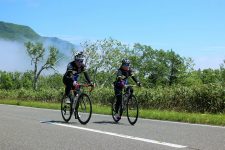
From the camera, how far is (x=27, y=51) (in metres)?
96.1

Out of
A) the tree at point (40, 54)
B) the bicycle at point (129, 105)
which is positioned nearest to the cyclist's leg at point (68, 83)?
the bicycle at point (129, 105)

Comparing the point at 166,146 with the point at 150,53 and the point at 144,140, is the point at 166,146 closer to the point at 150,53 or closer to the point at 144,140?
the point at 144,140

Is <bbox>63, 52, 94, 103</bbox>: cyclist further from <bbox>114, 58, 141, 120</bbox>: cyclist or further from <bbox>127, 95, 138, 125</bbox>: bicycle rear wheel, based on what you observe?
<bbox>127, 95, 138, 125</bbox>: bicycle rear wheel

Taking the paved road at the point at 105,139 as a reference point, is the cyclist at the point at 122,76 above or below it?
above

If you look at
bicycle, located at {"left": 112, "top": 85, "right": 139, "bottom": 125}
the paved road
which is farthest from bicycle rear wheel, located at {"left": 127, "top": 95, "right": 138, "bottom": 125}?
the paved road

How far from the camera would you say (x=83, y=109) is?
1218 centimetres

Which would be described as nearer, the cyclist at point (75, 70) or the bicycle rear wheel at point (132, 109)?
the bicycle rear wheel at point (132, 109)

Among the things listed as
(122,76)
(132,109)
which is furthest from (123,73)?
(132,109)

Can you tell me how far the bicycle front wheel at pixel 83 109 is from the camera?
12002mm

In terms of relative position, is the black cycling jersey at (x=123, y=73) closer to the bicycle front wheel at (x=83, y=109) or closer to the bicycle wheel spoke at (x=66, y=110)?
the bicycle front wheel at (x=83, y=109)

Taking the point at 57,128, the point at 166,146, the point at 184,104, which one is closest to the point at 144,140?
the point at 166,146

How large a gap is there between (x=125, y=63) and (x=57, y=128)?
309cm

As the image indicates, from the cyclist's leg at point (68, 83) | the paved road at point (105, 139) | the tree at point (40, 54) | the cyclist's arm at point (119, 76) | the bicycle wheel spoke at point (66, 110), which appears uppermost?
the tree at point (40, 54)

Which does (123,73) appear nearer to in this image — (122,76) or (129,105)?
(122,76)
